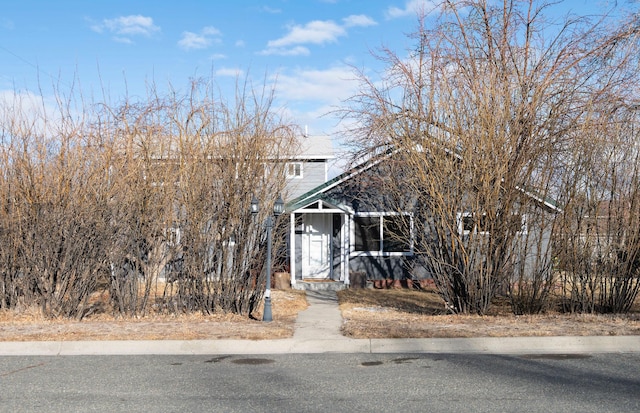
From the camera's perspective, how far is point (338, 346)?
1030 cm

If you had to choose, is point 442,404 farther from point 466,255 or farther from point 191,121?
point 191,121

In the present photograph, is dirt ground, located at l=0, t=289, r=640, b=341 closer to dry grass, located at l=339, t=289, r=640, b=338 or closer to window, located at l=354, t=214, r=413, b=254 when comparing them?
dry grass, located at l=339, t=289, r=640, b=338

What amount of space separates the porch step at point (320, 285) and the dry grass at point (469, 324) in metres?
4.86

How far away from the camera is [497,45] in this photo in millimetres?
19469

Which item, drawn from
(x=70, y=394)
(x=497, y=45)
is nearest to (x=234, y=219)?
(x=70, y=394)

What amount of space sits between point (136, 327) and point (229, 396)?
5.26 m

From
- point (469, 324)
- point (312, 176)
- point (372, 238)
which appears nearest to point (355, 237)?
point (372, 238)

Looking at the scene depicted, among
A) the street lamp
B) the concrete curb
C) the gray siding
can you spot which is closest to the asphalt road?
the concrete curb

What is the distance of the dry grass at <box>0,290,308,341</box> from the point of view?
35.4 feet

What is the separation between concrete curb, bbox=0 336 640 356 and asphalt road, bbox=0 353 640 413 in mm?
401

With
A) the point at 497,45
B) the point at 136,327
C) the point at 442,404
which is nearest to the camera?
the point at 442,404

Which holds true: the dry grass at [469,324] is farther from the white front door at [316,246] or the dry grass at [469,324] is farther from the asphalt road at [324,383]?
the white front door at [316,246]

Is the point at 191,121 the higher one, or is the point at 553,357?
the point at 191,121

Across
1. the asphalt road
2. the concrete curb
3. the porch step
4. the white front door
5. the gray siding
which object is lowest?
the asphalt road
